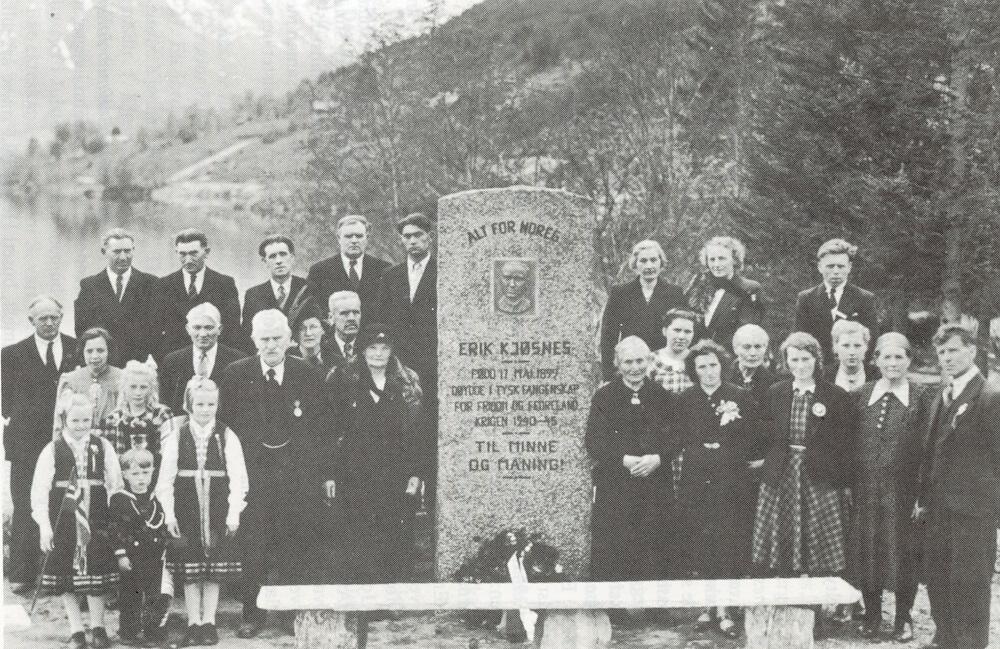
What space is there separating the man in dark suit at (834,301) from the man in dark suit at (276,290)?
3360 mm

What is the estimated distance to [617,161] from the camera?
17.7 meters

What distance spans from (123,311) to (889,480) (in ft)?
16.0

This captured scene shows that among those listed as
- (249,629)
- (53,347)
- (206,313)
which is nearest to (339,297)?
(206,313)

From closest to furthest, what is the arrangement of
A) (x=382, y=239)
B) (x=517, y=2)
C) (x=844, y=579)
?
(x=844, y=579) → (x=382, y=239) → (x=517, y=2)

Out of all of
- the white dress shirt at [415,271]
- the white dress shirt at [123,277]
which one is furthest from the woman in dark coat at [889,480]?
the white dress shirt at [123,277]

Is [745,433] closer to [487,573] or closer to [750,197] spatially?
[487,573]

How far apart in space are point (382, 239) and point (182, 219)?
27.7 meters

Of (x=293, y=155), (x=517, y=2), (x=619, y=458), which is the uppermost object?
(x=517, y=2)

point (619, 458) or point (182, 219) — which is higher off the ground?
point (182, 219)

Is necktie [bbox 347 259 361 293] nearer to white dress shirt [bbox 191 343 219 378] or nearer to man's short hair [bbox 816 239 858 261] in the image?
white dress shirt [bbox 191 343 219 378]

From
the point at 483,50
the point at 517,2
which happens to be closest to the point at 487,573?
the point at 483,50

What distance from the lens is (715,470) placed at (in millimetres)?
6461

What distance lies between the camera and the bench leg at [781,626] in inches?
224

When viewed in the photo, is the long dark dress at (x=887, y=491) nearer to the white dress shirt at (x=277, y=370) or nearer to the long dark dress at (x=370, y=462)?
the long dark dress at (x=370, y=462)
